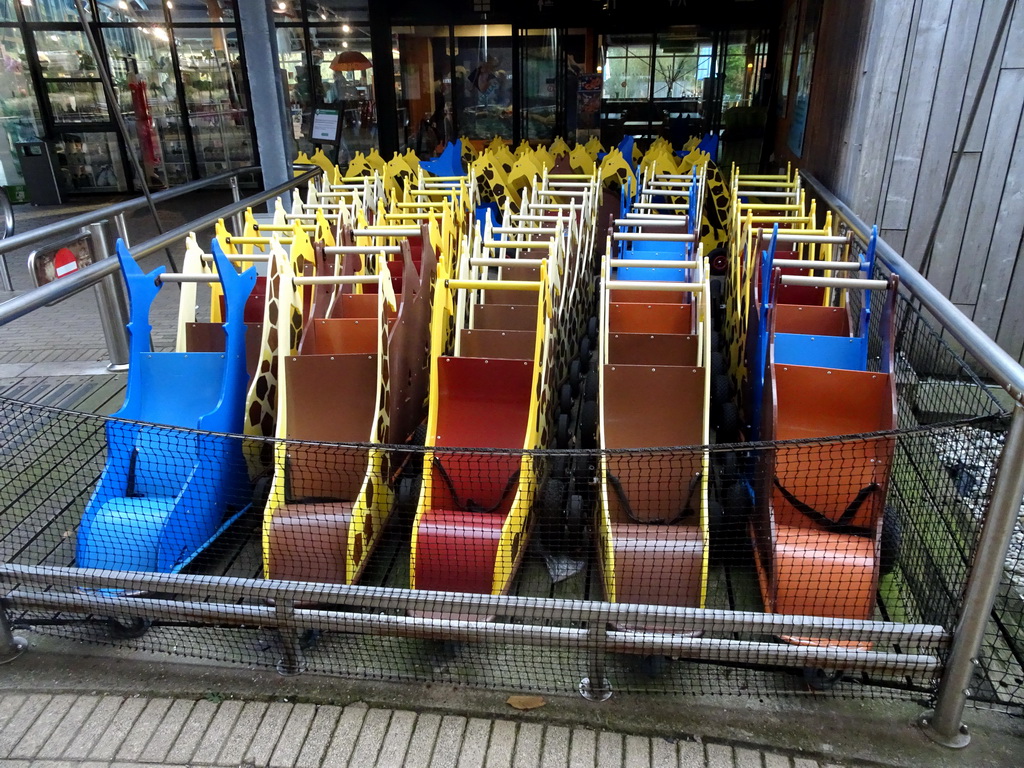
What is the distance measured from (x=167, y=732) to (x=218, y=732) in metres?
0.15

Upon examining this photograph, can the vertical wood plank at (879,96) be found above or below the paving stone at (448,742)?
above

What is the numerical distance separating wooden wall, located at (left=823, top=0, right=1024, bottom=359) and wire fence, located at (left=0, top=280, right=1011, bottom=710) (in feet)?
5.70

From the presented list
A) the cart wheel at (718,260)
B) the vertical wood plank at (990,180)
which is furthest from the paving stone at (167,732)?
the cart wheel at (718,260)

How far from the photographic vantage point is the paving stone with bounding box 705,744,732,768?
1.98 metres

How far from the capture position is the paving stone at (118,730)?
206 cm

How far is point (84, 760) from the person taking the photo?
6.68ft

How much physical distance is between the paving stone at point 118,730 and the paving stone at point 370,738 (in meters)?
0.63

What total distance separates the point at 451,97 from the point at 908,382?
27.6 feet

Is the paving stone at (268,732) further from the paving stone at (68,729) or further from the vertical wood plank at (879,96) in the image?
the vertical wood plank at (879,96)

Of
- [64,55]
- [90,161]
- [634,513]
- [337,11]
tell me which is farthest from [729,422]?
[64,55]

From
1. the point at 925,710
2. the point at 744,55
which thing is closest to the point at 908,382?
the point at 925,710

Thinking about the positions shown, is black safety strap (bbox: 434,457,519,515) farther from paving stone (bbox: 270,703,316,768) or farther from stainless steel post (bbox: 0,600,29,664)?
stainless steel post (bbox: 0,600,29,664)

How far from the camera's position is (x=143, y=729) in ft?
6.96

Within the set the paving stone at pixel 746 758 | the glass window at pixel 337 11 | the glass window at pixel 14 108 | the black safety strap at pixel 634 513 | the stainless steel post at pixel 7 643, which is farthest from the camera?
the glass window at pixel 14 108
